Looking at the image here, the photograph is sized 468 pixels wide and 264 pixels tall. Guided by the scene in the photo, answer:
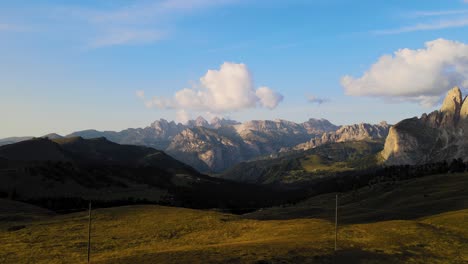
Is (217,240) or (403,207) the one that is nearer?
(217,240)

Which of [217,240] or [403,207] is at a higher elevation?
[217,240]

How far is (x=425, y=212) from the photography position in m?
126

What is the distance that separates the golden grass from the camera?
183 feet

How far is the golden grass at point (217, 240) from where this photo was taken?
2191 inches

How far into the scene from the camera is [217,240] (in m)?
79.2

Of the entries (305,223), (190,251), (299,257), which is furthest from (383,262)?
(305,223)

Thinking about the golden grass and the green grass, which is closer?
the golden grass

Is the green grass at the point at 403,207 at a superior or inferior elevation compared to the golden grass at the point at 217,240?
inferior

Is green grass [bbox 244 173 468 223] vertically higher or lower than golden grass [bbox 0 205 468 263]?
lower

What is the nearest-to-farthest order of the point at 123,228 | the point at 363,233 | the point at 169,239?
the point at 363,233
the point at 169,239
the point at 123,228

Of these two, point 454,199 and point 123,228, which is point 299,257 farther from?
point 454,199

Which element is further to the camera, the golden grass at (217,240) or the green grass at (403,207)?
the green grass at (403,207)

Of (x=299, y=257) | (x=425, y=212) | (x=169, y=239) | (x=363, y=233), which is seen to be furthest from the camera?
(x=425, y=212)

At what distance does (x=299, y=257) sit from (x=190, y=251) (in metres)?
16.0
